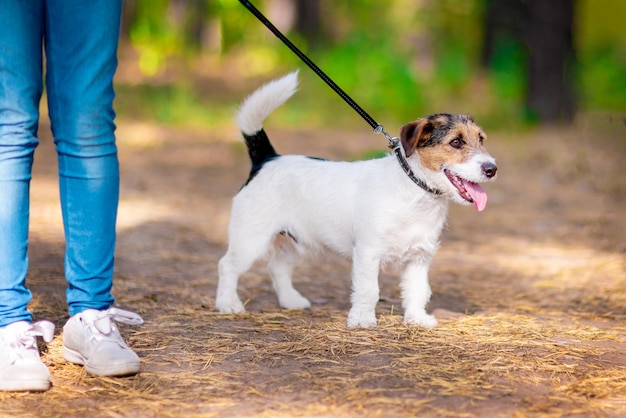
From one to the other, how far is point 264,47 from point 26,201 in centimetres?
1685

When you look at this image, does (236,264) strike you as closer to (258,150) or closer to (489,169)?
(258,150)

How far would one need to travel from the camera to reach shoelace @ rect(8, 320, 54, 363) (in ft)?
10.1

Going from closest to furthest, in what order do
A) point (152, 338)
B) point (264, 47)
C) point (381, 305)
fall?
point (152, 338) < point (381, 305) < point (264, 47)

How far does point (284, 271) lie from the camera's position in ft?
15.0

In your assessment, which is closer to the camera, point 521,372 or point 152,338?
point 521,372

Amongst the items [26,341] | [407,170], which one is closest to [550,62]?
[407,170]

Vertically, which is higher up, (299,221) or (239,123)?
(239,123)

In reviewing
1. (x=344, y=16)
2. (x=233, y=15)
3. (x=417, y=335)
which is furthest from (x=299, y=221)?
(x=344, y=16)

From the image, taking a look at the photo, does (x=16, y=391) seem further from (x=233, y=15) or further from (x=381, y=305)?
Answer: (x=233, y=15)

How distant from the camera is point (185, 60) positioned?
17531 millimetres

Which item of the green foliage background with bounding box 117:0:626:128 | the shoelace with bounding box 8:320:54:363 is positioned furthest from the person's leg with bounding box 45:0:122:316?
the green foliage background with bounding box 117:0:626:128

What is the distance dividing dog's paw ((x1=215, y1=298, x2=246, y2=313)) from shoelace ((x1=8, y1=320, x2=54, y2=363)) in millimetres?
1160

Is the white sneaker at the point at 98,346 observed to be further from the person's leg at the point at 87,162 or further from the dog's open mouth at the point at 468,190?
the dog's open mouth at the point at 468,190

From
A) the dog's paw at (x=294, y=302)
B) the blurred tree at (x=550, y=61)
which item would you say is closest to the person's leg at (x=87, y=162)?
the dog's paw at (x=294, y=302)
